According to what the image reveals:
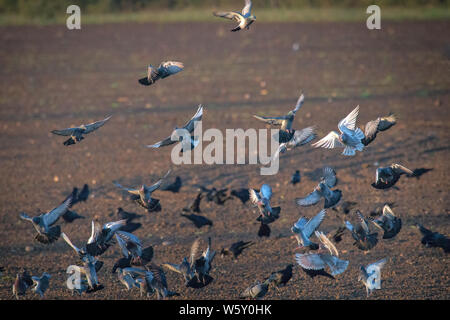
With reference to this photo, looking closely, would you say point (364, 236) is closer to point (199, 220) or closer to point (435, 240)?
point (435, 240)

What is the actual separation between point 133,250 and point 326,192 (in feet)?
5.82

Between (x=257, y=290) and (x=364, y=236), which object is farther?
(x=364, y=236)

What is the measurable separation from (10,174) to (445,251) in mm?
5915

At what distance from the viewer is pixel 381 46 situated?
17516mm

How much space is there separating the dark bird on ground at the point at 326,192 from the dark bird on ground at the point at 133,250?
147 centimetres

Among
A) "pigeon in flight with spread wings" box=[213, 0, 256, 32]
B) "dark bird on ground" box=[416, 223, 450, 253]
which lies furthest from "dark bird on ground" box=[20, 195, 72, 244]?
"dark bird on ground" box=[416, 223, 450, 253]

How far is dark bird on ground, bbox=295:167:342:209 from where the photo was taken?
498cm

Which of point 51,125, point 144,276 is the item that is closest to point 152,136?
point 51,125

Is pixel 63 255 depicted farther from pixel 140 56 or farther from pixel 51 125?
pixel 140 56

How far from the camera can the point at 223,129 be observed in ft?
32.4

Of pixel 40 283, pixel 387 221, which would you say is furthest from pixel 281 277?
pixel 40 283

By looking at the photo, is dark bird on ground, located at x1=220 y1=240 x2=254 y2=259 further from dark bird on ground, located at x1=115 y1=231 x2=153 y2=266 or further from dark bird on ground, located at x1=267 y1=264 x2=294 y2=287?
dark bird on ground, located at x1=115 y1=231 x2=153 y2=266

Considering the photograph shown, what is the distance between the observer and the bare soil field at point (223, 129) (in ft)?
17.4

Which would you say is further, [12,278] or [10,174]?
[10,174]
